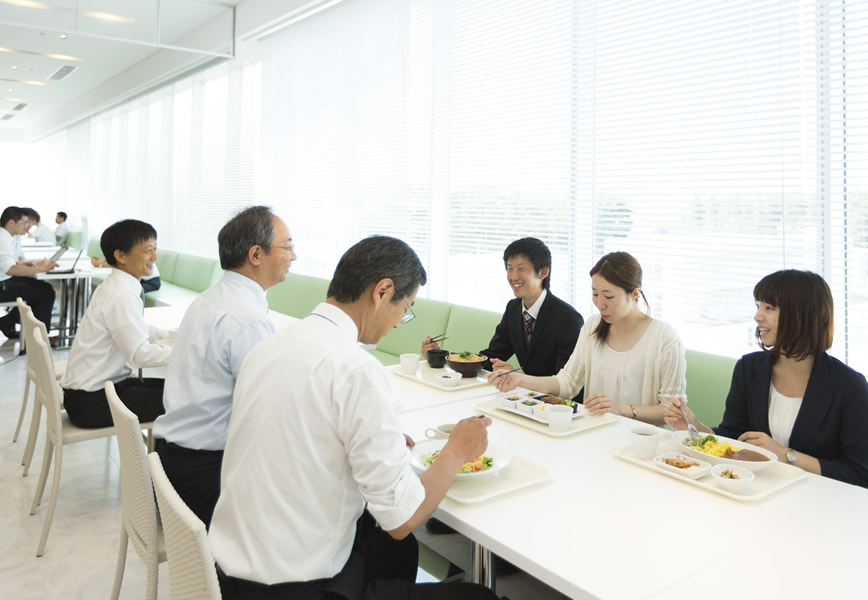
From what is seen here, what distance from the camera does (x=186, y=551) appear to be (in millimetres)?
1079

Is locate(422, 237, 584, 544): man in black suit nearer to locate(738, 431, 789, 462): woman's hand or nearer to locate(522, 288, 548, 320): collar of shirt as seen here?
locate(522, 288, 548, 320): collar of shirt

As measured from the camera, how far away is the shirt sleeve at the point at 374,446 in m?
1.18

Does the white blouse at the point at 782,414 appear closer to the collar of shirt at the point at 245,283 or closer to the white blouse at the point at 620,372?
the white blouse at the point at 620,372

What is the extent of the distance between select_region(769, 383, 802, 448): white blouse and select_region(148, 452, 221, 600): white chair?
1582mm

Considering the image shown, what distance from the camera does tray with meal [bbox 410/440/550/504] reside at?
1414 mm

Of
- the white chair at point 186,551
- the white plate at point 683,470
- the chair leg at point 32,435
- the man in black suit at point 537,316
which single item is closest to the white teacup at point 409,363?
the man in black suit at point 537,316

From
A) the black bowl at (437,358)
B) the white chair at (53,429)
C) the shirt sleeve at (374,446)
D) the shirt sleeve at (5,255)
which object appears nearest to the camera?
the shirt sleeve at (374,446)

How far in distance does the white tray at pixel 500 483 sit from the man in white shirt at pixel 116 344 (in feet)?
5.48

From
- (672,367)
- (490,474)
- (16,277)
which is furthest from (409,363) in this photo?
(16,277)

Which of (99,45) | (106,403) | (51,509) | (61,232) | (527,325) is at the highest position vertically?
(99,45)

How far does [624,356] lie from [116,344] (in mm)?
2137

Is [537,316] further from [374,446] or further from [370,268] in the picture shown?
[374,446]

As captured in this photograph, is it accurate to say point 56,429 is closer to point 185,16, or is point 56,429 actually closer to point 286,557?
point 286,557

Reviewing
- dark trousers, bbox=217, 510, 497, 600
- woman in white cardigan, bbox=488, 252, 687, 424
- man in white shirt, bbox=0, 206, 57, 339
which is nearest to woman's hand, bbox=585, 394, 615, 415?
woman in white cardigan, bbox=488, 252, 687, 424
